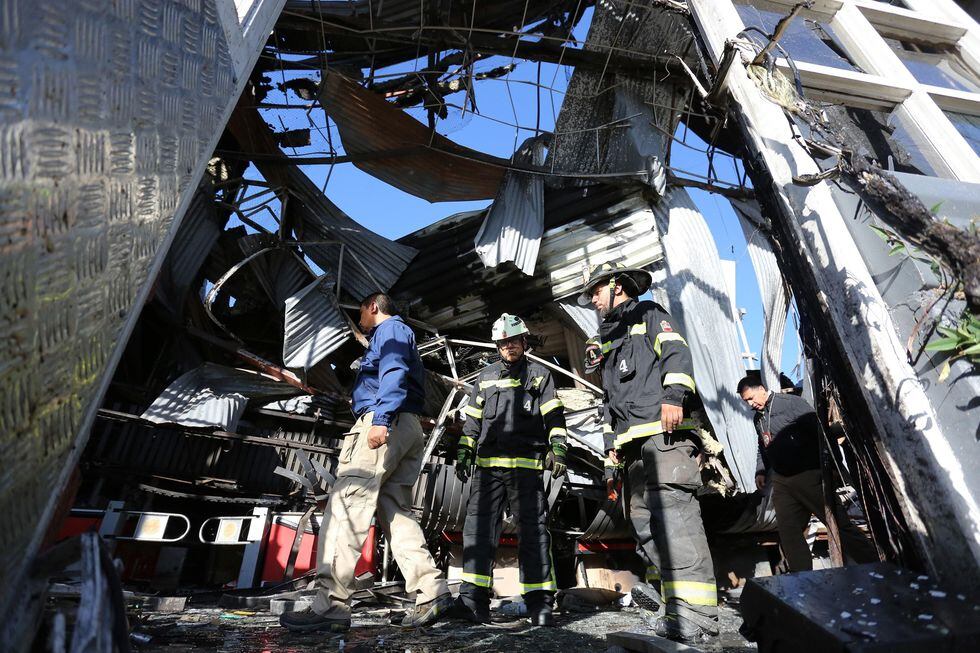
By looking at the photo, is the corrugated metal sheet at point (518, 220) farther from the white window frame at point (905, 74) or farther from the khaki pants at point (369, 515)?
the white window frame at point (905, 74)

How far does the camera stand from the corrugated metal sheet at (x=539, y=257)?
643 centimetres

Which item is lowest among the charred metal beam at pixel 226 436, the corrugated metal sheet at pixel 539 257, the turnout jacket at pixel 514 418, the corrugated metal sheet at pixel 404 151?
the turnout jacket at pixel 514 418

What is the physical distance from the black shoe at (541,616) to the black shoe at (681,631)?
2.48 feet

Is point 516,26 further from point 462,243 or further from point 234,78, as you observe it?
point 234,78

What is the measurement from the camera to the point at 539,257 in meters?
6.56

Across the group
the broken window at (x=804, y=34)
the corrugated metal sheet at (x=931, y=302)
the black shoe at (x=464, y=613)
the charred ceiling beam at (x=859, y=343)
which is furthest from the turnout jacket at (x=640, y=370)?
the broken window at (x=804, y=34)

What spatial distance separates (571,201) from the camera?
657cm

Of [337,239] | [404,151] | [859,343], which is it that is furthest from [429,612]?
[404,151]

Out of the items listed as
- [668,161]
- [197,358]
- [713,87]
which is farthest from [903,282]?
[197,358]

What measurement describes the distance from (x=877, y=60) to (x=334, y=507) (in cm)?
402

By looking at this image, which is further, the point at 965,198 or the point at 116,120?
the point at 965,198

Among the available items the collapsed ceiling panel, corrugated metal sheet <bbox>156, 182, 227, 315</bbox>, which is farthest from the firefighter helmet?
corrugated metal sheet <bbox>156, 182, 227, 315</bbox>

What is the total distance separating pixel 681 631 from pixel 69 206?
3135 mm

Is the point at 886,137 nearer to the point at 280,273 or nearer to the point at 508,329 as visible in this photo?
Result: the point at 508,329
